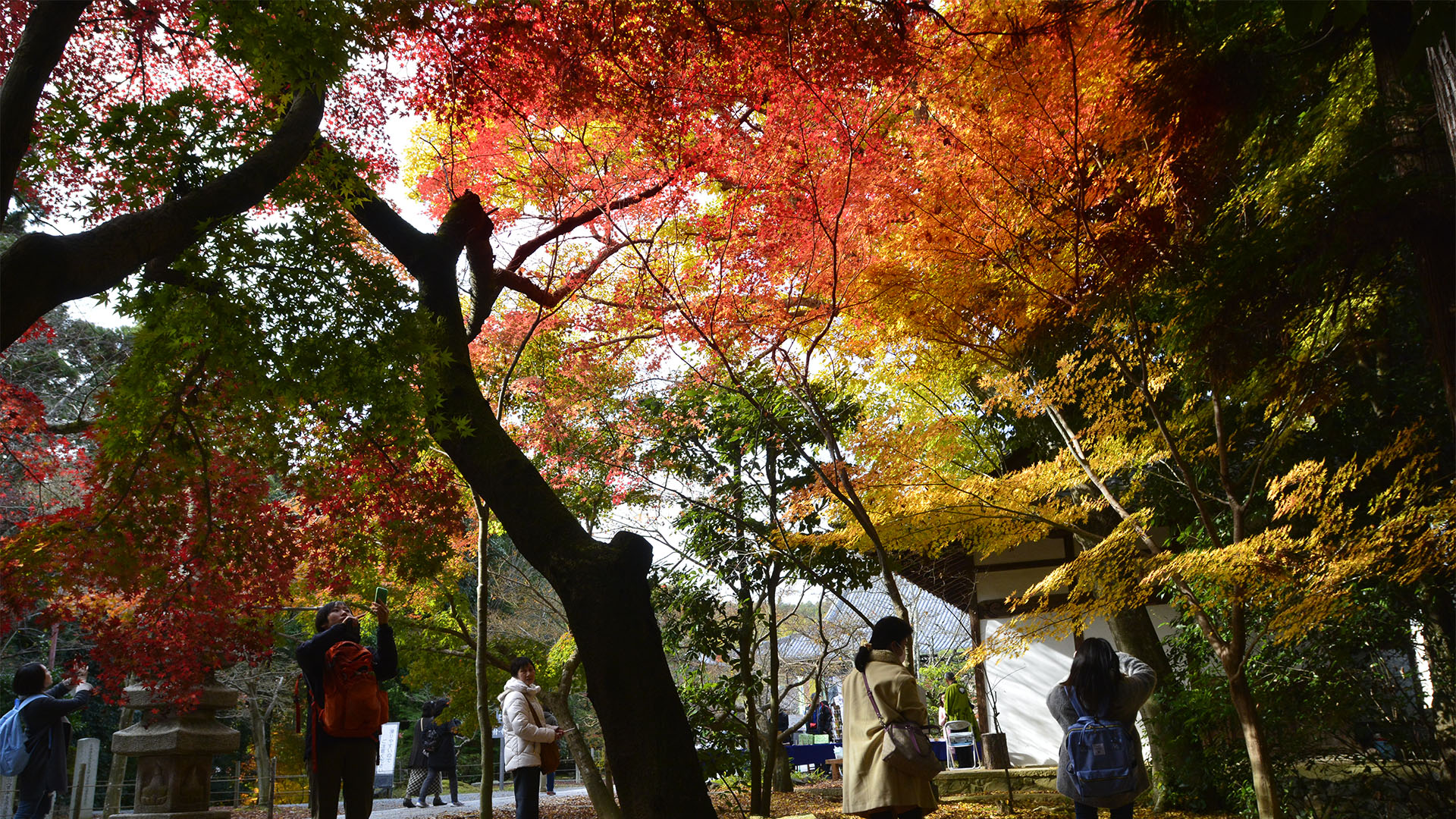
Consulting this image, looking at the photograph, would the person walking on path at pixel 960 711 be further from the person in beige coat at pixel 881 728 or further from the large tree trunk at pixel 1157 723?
the person in beige coat at pixel 881 728

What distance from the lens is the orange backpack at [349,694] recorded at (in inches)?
177

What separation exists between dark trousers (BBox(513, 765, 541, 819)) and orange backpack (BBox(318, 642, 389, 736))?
149 cm

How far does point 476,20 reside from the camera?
5.58 meters

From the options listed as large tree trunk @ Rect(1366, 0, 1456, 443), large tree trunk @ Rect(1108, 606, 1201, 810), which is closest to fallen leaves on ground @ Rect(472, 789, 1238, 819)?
large tree trunk @ Rect(1108, 606, 1201, 810)

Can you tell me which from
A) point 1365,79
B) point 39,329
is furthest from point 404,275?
point 1365,79

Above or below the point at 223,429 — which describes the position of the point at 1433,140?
above

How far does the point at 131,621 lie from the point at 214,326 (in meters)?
3.43

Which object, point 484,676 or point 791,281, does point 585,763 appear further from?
point 791,281

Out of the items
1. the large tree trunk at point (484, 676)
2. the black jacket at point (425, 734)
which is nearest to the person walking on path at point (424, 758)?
the black jacket at point (425, 734)

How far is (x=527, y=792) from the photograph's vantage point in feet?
19.2

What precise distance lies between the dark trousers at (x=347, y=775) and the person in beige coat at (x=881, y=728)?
100.0 inches

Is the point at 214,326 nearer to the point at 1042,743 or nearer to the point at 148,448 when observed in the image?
the point at 148,448

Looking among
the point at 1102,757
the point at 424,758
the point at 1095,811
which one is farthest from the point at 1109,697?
the point at 424,758

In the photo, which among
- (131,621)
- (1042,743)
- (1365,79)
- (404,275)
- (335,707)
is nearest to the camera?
(335,707)
